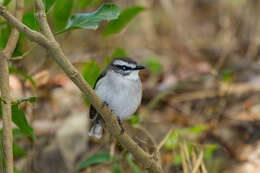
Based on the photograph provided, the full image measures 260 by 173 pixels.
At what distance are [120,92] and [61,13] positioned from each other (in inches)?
36.9

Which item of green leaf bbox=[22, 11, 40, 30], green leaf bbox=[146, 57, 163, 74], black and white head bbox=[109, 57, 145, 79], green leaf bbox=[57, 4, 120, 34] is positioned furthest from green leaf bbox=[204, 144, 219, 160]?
green leaf bbox=[146, 57, 163, 74]

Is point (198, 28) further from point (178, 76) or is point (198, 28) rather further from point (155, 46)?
point (178, 76)

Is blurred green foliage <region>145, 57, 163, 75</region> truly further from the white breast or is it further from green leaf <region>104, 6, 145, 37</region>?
green leaf <region>104, 6, 145, 37</region>

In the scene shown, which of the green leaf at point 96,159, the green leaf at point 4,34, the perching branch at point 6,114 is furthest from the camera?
the green leaf at point 96,159

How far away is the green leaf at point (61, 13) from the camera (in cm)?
356

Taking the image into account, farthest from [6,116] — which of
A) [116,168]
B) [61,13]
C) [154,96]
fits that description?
[154,96]

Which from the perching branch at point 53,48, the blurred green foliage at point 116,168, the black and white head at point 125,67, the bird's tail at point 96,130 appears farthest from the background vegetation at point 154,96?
the perching branch at point 53,48

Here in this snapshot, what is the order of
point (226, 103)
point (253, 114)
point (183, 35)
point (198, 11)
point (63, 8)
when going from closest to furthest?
point (63, 8), point (253, 114), point (226, 103), point (183, 35), point (198, 11)

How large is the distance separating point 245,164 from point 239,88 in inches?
61.7

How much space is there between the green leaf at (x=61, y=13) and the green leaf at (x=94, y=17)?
381mm

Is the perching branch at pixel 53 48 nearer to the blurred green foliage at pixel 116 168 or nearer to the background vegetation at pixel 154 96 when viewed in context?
the background vegetation at pixel 154 96

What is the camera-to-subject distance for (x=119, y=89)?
3.73 metres

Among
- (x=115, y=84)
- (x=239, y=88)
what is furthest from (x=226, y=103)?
(x=115, y=84)

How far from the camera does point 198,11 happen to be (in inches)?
419
